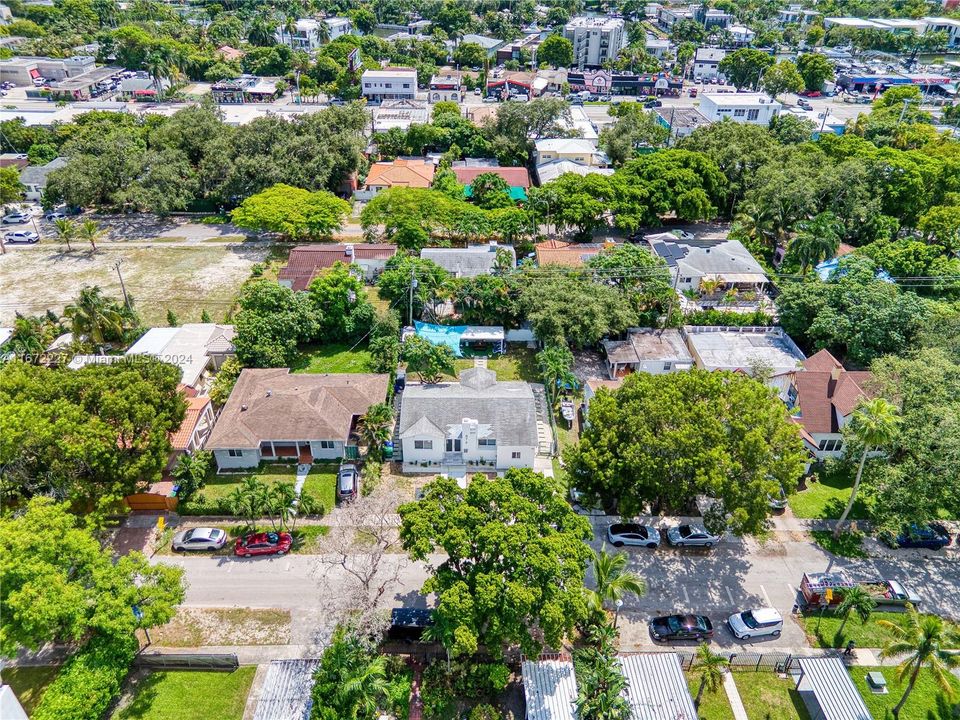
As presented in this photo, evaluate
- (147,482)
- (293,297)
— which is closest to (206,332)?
(293,297)

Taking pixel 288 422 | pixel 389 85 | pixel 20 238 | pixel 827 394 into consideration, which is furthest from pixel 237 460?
pixel 389 85

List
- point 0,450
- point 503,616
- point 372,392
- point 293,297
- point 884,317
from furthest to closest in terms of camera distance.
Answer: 1. point 293,297
2. point 884,317
3. point 372,392
4. point 0,450
5. point 503,616

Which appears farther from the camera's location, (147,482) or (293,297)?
(293,297)

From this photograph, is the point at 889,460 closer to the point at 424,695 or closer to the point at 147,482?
the point at 424,695

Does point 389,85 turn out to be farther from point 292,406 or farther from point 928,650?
point 928,650

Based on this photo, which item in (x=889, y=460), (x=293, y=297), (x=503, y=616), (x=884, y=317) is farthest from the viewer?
(x=293, y=297)

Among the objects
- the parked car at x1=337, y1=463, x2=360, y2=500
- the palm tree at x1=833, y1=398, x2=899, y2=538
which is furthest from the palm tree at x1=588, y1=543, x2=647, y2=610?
the parked car at x1=337, y1=463, x2=360, y2=500
